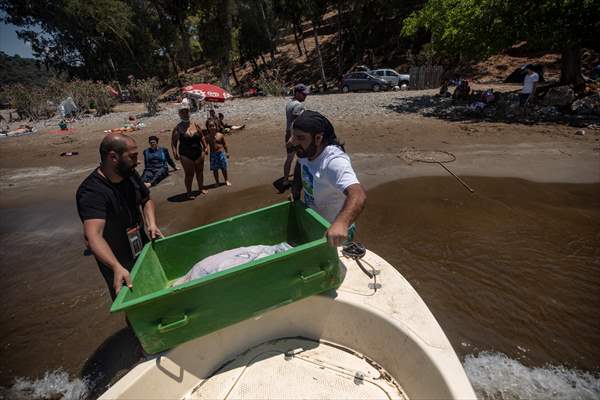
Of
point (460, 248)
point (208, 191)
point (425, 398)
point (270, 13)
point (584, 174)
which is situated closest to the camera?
point (425, 398)

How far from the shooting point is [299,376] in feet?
6.90

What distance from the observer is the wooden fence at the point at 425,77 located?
65.2 feet

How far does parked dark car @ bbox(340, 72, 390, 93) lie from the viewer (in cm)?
2053

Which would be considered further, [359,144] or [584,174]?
[359,144]

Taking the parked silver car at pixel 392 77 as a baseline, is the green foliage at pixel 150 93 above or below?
above

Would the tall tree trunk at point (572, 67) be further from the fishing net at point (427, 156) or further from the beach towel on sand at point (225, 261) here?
the beach towel on sand at point (225, 261)

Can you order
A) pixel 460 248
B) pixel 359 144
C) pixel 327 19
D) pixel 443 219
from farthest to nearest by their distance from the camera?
pixel 327 19
pixel 359 144
pixel 443 219
pixel 460 248

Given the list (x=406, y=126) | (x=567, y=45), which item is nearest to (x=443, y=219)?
(x=406, y=126)

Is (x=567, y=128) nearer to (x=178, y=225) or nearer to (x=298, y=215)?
(x=298, y=215)

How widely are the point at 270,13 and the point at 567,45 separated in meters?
32.5

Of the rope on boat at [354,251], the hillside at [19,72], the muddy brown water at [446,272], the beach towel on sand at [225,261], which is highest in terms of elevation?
the hillside at [19,72]

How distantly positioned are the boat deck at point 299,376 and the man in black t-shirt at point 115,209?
0.97 meters

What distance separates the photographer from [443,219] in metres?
4.91

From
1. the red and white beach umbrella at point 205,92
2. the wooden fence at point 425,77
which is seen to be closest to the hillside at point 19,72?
the red and white beach umbrella at point 205,92
